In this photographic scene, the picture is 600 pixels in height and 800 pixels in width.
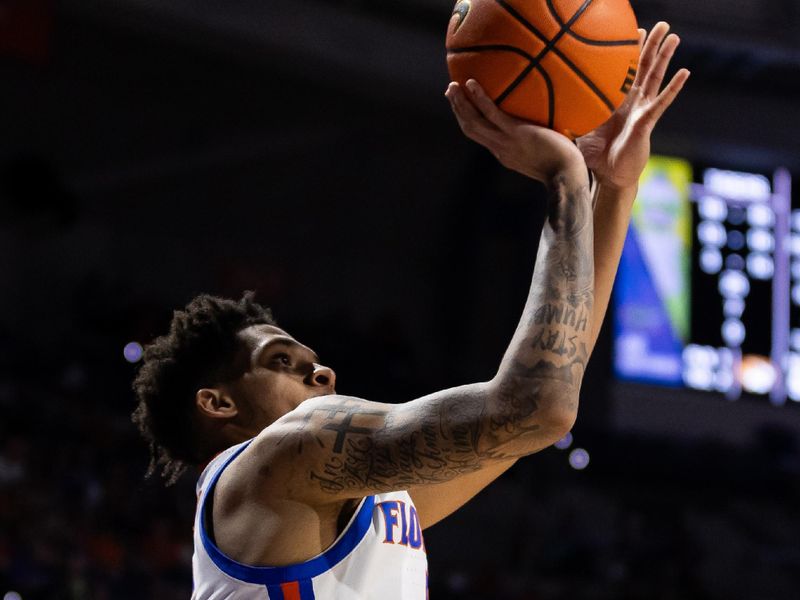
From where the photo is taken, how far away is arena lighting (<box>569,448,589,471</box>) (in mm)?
11633

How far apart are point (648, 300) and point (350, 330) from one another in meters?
3.03

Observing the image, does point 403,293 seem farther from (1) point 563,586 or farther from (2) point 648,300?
(1) point 563,586

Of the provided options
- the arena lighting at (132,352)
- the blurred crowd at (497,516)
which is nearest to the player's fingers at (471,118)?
the blurred crowd at (497,516)

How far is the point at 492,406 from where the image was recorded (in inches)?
72.4

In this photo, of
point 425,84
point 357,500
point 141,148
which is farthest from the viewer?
point 141,148

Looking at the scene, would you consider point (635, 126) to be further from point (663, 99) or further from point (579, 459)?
point (579, 459)

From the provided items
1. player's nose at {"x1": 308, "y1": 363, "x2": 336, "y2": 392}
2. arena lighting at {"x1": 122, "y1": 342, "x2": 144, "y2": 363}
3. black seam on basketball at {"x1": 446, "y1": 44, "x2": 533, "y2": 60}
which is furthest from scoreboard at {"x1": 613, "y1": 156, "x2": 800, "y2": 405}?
black seam on basketball at {"x1": 446, "y1": 44, "x2": 533, "y2": 60}

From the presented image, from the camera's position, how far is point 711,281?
11930 millimetres

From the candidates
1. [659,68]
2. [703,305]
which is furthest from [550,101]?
[703,305]

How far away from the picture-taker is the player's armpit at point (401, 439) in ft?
5.98

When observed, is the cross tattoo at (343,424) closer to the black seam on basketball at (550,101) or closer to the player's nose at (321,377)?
the player's nose at (321,377)

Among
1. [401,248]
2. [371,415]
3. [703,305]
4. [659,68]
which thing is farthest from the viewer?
[401,248]

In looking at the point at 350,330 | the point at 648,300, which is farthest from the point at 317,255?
the point at 648,300

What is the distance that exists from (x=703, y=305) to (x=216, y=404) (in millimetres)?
10031
